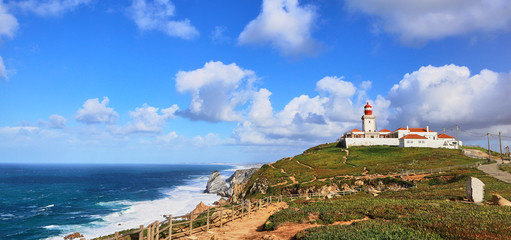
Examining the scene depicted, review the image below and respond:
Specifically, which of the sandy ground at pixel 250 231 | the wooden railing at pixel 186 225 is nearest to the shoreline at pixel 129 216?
the wooden railing at pixel 186 225

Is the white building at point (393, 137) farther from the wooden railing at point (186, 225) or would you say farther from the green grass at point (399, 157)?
the wooden railing at point (186, 225)

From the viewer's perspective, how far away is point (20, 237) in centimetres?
4012

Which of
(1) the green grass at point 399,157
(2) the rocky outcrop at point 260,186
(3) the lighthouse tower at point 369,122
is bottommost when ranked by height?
(2) the rocky outcrop at point 260,186

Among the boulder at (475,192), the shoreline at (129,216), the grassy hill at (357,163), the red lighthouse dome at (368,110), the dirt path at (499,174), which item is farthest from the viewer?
the red lighthouse dome at (368,110)

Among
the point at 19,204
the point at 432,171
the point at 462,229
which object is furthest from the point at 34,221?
the point at 432,171

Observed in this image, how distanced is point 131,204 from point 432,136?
10181 cm

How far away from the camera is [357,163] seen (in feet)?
255

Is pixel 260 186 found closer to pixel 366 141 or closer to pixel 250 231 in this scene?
pixel 250 231

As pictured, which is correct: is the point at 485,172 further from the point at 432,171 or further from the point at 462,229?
the point at 462,229

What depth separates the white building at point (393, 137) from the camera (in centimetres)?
9525

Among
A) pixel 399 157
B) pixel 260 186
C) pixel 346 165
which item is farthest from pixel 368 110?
pixel 260 186

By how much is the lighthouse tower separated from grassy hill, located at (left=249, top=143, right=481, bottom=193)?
12.3 metres

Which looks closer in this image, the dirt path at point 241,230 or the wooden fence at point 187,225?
the wooden fence at point 187,225

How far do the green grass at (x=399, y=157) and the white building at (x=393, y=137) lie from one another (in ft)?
19.5
